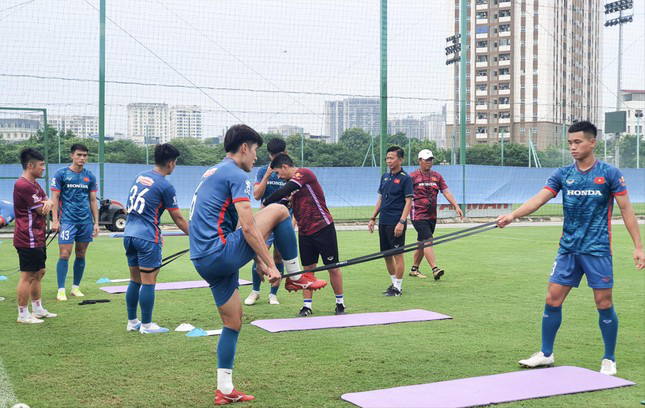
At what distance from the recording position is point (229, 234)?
4.96 meters

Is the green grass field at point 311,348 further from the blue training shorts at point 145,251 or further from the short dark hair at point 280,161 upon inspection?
the short dark hair at point 280,161

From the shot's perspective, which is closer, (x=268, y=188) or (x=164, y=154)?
(x=164, y=154)

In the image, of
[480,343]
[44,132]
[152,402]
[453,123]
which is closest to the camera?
[152,402]

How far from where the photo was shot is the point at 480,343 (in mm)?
6773

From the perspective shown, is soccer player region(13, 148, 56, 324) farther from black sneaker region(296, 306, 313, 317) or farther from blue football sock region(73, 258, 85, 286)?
black sneaker region(296, 306, 313, 317)

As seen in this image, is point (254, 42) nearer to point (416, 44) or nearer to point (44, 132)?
point (416, 44)

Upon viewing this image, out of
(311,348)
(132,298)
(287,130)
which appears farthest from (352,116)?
(311,348)

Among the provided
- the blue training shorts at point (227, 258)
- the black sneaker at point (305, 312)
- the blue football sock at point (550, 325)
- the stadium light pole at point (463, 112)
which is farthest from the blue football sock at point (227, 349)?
the stadium light pole at point (463, 112)

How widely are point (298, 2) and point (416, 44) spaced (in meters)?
4.28

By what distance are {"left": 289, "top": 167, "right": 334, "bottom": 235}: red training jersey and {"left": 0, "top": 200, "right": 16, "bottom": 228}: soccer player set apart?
3.49m

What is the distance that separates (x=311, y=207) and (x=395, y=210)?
86.7 inches

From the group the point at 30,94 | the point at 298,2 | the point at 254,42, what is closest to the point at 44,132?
the point at 30,94

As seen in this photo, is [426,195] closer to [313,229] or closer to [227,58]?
[313,229]

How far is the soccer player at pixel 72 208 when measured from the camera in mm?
9586
